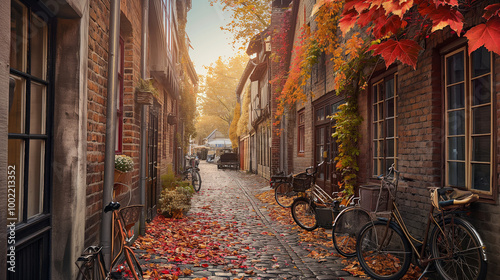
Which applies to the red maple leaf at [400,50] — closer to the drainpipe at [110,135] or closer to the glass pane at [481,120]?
the glass pane at [481,120]

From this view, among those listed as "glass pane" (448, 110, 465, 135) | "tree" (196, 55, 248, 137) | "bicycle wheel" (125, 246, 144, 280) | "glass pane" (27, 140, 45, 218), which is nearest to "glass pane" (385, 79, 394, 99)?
"glass pane" (448, 110, 465, 135)

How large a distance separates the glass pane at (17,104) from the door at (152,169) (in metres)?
4.95

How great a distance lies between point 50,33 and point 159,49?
5.92 metres

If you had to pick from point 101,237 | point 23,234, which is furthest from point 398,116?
point 23,234

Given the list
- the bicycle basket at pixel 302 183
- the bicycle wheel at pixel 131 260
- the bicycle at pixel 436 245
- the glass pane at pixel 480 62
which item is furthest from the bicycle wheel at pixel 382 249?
the bicycle basket at pixel 302 183

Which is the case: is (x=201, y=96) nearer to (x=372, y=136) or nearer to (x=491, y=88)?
(x=372, y=136)

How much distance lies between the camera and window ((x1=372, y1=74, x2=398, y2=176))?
20.7 feet

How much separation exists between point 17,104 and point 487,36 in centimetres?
329

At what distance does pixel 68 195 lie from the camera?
317 centimetres

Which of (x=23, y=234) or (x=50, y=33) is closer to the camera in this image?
(x=23, y=234)

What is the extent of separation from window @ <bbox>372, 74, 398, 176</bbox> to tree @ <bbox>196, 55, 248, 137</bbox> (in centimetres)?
3843

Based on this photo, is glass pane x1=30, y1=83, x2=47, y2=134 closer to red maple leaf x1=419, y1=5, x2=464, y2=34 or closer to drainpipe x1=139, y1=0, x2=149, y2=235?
red maple leaf x1=419, y1=5, x2=464, y2=34

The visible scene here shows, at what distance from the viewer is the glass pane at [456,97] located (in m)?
4.43

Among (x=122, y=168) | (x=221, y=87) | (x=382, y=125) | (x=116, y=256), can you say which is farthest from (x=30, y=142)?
(x=221, y=87)
